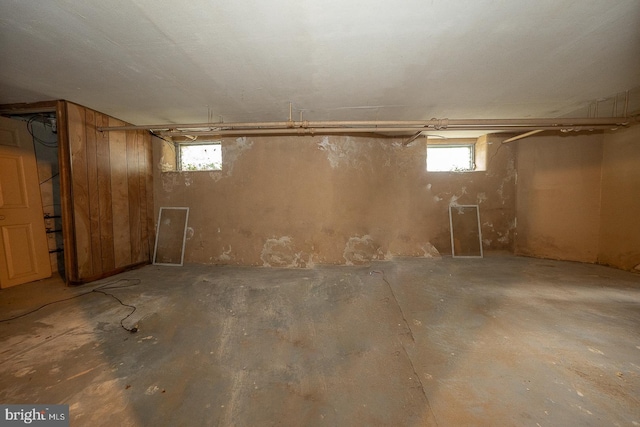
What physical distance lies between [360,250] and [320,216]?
3.01ft

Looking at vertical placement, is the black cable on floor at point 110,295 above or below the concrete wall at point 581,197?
below

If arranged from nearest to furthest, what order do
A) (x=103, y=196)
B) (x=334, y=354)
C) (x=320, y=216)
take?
(x=334, y=354), (x=103, y=196), (x=320, y=216)

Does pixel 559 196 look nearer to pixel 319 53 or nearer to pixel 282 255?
pixel 319 53

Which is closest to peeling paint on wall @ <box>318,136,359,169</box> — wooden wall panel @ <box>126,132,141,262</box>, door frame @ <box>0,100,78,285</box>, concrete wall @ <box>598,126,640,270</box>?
wooden wall panel @ <box>126,132,141,262</box>

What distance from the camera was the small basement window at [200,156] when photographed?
4309 mm

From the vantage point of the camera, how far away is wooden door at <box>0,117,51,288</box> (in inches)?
116

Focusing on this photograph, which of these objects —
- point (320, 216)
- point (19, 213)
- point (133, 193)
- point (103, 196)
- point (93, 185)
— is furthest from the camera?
point (320, 216)

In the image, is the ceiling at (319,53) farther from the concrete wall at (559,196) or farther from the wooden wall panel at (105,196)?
the concrete wall at (559,196)

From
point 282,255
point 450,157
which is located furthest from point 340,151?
point 450,157

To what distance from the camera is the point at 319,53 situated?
1.86 metres

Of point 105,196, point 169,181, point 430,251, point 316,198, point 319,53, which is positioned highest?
point 319,53

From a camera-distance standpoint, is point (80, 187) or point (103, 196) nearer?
point (80, 187)

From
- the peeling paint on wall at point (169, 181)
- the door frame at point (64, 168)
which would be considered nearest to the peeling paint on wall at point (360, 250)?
the peeling paint on wall at point (169, 181)

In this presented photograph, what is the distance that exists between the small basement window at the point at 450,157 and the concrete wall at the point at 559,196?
2.63 ft
